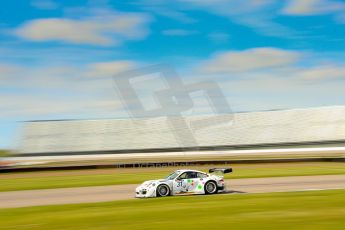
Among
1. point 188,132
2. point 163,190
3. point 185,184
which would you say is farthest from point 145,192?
point 188,132

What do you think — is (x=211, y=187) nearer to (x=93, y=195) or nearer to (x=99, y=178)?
(x=93, y=195)

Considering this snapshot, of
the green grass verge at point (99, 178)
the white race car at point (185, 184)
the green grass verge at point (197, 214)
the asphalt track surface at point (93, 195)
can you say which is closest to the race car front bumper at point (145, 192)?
the white race car at point (185, 184)

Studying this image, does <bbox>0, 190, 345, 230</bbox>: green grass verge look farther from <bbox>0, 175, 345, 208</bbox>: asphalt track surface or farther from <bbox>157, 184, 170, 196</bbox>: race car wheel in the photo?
<bbox>0, 175, 345, 208</bbox>: asphalt track surface

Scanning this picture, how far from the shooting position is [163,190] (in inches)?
883

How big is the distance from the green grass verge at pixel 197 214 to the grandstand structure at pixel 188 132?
282ft

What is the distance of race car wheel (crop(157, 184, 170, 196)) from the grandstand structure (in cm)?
8377

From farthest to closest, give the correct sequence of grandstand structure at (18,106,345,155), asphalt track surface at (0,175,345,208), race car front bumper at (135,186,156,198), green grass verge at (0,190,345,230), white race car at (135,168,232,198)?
grandstand structure at (18,106,345,155), white race car at (135,168,232,198), race car front bumper at (135,186,156,198), asphalt track surface at (0,175,345,208), green grass verge at (0,190,345,230)

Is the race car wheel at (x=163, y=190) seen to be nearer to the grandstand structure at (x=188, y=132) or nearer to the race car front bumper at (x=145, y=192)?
the race car front bumper at (x=145, y=192)

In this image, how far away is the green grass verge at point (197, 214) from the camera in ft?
43.3

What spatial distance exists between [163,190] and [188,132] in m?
87.2

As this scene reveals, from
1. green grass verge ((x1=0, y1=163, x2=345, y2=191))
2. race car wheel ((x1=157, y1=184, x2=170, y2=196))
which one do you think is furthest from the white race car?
green grass verge ((x1=0, y1=163, x2=345, y2=191))

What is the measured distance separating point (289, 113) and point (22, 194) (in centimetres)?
9071

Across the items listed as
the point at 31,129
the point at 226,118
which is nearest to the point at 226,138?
the point at 226,118

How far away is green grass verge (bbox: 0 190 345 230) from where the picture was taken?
1320 cm
